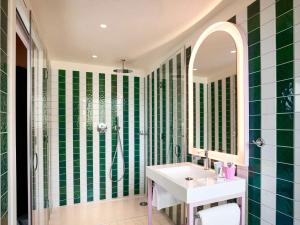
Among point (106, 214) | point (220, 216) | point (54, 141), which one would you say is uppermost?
point (54, 141)

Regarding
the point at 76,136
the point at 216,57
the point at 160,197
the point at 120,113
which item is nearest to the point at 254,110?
the point at 216,57

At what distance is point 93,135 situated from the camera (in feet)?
10.9

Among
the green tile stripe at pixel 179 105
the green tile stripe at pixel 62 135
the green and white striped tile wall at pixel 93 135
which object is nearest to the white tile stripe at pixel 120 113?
the green and white striped tile wall at pixel 93 135

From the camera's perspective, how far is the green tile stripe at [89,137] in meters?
3.29

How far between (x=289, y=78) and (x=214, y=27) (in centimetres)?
85

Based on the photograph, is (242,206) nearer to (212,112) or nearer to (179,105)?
(212,112)

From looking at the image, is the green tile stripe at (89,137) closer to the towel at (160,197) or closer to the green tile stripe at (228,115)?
the towel at (160,197)

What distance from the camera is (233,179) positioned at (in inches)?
59.6

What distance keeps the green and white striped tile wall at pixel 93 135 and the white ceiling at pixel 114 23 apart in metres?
0.66

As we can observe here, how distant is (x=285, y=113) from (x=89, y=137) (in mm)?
2748

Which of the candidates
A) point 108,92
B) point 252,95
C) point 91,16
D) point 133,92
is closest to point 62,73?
point 108,92

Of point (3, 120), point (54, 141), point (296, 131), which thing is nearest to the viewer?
point (3, 120)

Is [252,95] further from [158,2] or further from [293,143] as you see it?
[158,2]

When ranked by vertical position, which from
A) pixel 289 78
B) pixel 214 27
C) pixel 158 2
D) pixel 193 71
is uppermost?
pixel 158 2
